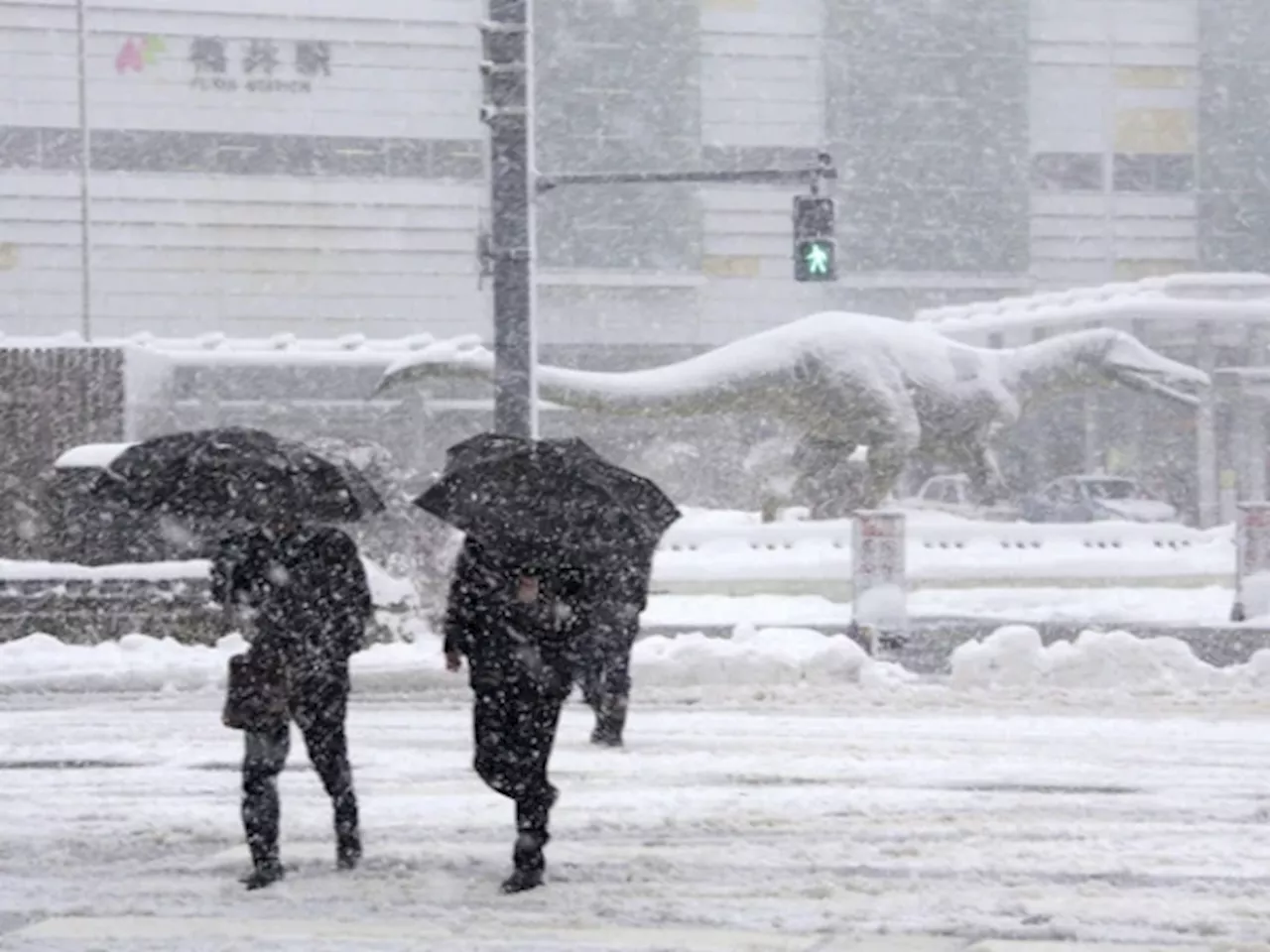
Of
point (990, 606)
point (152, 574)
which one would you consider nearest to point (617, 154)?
point (990, 606)

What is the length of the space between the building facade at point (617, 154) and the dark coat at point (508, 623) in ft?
135

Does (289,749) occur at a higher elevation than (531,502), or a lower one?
lower

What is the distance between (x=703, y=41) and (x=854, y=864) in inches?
1729

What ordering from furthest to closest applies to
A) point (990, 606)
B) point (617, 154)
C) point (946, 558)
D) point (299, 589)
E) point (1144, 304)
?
point (617, 154), point (1144, 304), point (946, 558), point (990, 606), point (299, 589)

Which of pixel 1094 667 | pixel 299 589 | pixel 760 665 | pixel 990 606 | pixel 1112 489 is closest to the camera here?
pixel 299 589

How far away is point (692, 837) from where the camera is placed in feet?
27.9

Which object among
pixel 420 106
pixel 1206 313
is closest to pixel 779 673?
pixel 1206 313

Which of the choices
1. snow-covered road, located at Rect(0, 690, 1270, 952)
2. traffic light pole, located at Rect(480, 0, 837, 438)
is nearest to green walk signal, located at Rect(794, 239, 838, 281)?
traffic light pole, located at Rect(480, 0, 837, 438)

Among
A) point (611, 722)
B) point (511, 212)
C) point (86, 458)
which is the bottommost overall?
point (611, 722)

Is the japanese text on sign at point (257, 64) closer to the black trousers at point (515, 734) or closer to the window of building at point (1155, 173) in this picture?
the window of building at point (1155, 173)

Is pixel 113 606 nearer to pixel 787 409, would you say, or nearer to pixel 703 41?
pixel 787 409

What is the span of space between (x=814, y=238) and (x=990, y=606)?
16.3 ft

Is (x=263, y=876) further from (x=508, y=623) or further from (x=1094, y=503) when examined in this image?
(x=1094, y=503)

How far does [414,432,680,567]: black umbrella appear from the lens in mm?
7402
